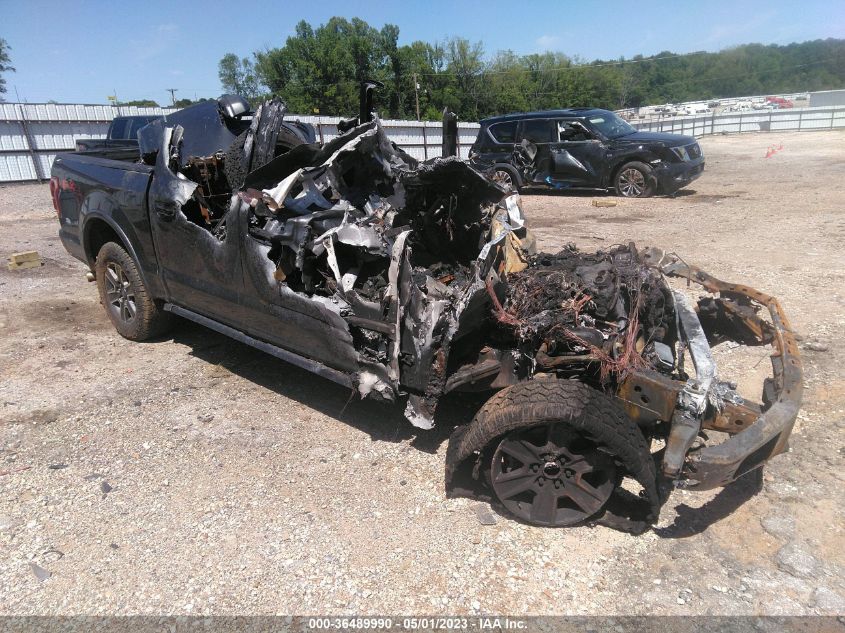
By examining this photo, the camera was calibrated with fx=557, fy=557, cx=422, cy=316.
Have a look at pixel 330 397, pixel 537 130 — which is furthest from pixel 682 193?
pixel 330 397

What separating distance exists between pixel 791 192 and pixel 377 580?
12.8m

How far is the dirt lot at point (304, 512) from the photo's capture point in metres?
2.44

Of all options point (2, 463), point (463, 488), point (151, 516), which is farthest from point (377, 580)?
point (2, 463)

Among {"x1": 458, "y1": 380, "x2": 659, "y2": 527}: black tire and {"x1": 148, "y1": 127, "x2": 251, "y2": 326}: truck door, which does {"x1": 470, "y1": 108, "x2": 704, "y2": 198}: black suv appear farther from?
{"x1": 458, "y1": 380, "x2": 659, "y2": 527}: black tire

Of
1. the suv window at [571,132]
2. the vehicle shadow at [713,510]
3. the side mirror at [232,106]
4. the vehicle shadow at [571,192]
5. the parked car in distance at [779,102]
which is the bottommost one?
the vehicle shadow at [713,510]

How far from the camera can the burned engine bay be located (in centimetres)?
267

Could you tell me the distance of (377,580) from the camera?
2531 mm

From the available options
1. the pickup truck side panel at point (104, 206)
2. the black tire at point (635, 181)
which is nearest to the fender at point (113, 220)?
the pickup truck side panel at point (104, 206)

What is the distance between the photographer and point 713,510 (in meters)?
2.92

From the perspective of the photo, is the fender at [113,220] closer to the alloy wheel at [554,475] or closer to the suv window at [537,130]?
the alloy wheel at [554,475]

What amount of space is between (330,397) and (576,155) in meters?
10.4

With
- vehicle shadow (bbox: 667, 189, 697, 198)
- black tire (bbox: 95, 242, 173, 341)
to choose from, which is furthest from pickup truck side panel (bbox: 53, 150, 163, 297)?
vehicle shadow (bbox: 667, 189, 697, 198)

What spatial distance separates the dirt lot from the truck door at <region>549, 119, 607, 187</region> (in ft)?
25.8

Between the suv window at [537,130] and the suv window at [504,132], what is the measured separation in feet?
1.00
